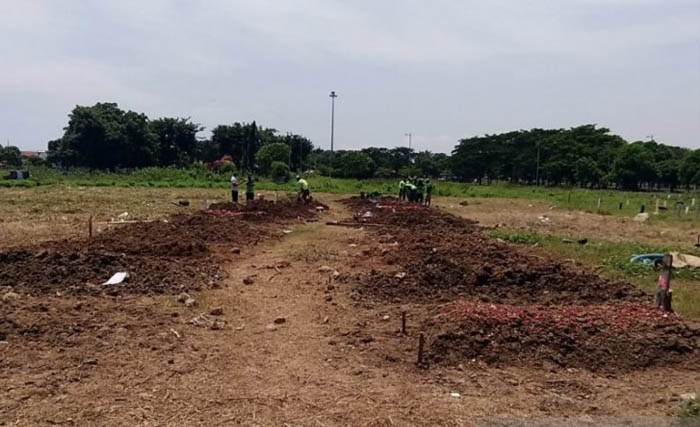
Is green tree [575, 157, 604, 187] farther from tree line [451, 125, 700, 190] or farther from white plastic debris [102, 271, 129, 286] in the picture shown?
white plastic debris [102, 271, 129, 286]

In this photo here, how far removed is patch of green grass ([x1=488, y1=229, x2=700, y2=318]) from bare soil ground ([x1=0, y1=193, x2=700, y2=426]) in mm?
1068

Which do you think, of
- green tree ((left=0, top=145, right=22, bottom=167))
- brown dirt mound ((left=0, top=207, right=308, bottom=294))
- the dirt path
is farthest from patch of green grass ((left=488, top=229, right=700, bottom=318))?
green tree ((left=0, top=145, right=22, bottom=167))

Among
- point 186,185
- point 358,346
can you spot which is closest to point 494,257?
point 358,346

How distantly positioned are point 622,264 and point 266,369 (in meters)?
8.47

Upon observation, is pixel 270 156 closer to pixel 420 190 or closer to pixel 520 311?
pixel 420 190

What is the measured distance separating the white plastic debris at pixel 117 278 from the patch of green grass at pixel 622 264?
7816 mm

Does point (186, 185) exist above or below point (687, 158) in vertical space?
below

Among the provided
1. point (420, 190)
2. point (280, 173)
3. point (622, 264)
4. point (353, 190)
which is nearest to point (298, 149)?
point (280, 173)

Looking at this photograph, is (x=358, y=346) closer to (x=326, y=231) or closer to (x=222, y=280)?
(x=222, y=280)

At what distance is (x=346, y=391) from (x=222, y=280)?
4.53m

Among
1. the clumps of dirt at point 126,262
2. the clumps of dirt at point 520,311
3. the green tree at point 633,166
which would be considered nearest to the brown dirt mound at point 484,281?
the clumps of dirt at point 520,311

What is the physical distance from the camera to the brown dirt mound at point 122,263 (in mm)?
7809

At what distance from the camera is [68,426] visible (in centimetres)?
391

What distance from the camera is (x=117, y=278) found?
8023 millimetres
